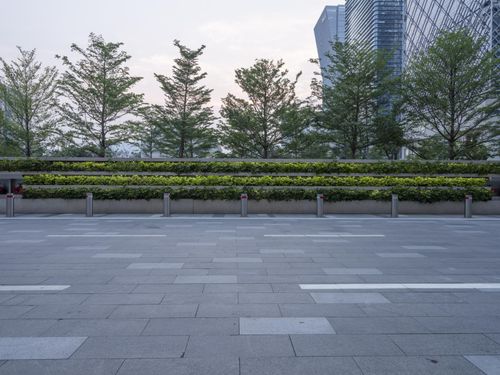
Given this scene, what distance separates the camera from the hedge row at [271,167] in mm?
19984

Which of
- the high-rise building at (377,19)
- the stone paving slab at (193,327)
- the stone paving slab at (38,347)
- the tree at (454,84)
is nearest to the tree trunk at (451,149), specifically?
the tree at (454,84)

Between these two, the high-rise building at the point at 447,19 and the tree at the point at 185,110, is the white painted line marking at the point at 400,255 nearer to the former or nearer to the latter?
the tree at the point at 185,110

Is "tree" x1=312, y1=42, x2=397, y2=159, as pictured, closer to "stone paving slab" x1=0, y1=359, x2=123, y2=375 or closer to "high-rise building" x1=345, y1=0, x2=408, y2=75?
"stone paving slab" x1=0, y1=359, x2=123, y2=375

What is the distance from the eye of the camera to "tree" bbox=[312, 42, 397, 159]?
24688mm

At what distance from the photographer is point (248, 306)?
16.4 feet

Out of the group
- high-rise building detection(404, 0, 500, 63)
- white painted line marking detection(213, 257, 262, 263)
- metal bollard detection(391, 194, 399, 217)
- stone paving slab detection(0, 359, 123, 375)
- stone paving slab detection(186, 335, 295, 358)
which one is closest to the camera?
stone paving slab detection(0, 359, 123, 375)

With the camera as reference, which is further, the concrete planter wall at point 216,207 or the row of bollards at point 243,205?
the concrete planter wall at point 216,207

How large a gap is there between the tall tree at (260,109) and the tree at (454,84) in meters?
7.72

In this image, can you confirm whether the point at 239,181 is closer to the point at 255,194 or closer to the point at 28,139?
the point at 255,194

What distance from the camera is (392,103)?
83.7 feet

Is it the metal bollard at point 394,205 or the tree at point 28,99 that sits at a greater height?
the tree at point 28,99

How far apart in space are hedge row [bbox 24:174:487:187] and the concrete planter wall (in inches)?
47.8

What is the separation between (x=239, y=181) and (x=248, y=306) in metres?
14.1

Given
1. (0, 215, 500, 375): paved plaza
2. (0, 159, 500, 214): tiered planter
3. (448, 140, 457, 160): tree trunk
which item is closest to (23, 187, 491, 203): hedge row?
(0, 159, 500, 214): tiered planter
